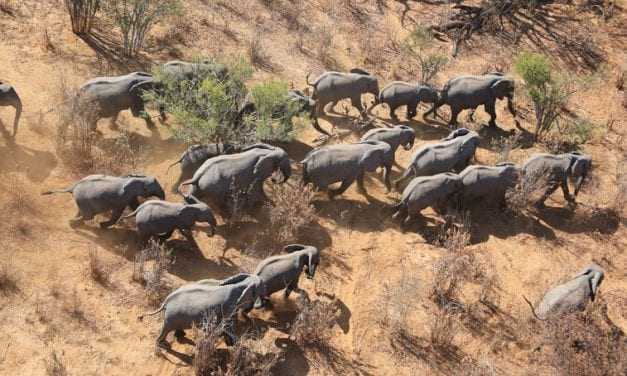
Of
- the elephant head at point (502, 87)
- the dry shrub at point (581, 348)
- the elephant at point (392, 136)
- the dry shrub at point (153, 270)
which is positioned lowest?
the dry shrub at point (153, 270)

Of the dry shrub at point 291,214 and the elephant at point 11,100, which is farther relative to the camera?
the elephant at point 11,100

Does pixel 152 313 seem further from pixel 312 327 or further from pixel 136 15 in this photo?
pixel 136 15

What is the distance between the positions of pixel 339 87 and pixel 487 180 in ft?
13.4

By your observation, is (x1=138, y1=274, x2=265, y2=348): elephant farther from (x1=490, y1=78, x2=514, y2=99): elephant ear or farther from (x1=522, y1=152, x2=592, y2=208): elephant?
(x1=490, y1=78, x2=514, y2=99): elephant ear

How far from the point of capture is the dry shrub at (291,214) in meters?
9.55

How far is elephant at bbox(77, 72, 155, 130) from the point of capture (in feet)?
36.0

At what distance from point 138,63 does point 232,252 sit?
260 inches

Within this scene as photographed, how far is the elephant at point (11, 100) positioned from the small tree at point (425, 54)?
29.7 feet

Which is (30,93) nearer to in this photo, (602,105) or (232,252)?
(232,252)

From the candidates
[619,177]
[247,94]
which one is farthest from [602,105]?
[247,94]

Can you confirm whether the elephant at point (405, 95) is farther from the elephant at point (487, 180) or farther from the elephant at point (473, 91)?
the elephant at point (487, 180)

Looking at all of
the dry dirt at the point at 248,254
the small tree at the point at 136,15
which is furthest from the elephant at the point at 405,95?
the small tree at the point at 136,15

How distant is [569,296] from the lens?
868 cm

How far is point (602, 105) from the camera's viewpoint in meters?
15.6
